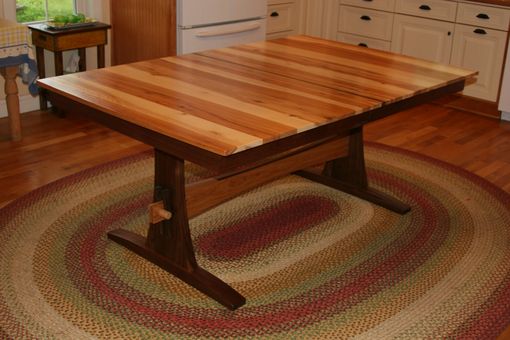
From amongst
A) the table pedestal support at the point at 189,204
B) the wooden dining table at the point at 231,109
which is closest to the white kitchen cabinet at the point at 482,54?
A: the wooden dining table at the point at 231,109

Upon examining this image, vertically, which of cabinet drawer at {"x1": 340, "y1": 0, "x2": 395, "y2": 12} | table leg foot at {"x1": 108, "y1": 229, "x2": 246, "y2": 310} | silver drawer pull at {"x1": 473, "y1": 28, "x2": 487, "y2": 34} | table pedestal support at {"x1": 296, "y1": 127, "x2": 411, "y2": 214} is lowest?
table leg foot at {"x1": 108, "y1": 229, "x2": 246, "y2": 310}

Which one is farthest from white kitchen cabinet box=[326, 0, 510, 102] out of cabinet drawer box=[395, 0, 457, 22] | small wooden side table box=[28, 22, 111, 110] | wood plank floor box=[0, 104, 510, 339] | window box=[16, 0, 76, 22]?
window box=[16, 0, 76, 22]

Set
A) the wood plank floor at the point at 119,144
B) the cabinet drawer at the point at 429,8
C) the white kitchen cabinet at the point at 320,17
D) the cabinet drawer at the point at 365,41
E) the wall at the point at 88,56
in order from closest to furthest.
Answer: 1. the wood plank floor at the point at 119,144
2. the wall at the point at 88,56
3. the cabinet drawer at the point at 429,8
4. the cabinet drawer at the point at 365,41
5. the white kitchen cabinet at the point at 320,17

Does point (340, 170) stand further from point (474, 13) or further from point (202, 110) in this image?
point (474, 13)

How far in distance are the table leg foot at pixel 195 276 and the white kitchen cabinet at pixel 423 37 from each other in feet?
10.0

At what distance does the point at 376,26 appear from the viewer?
5324 millimetres

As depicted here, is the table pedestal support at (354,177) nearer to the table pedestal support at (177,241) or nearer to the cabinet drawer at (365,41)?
the table pedestal support at (177,241)

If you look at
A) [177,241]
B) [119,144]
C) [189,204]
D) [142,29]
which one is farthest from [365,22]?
[177,241]

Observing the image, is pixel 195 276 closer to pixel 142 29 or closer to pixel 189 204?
pixel 189 204

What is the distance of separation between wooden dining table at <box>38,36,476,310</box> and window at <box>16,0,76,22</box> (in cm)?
197

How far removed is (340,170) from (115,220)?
1.19 m

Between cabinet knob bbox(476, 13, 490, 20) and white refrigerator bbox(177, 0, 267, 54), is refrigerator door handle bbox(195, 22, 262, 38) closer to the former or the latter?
white refrigerator bbox(177, 0, 267, 54)

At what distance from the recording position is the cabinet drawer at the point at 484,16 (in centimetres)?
459

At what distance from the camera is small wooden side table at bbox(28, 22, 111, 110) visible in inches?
166
